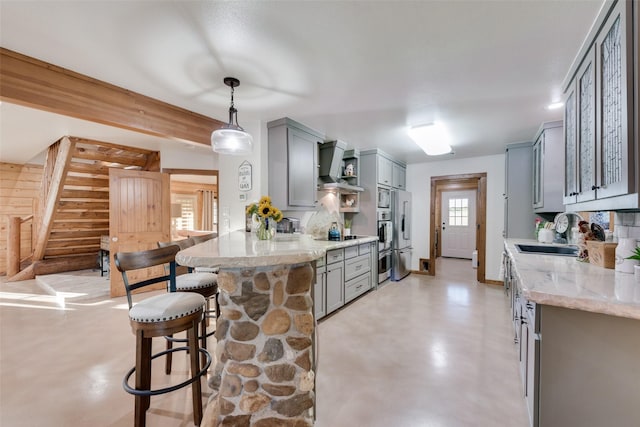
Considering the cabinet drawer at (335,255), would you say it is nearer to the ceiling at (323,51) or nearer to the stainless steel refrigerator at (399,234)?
the ceiling at (323,51)

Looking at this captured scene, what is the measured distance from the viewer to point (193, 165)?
16.4 feet

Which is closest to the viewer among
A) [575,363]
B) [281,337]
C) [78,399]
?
[575,363]

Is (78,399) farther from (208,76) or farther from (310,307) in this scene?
(208,76)

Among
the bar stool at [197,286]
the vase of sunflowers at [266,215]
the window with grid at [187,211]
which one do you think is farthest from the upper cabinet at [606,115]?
the window with grid at [187,211]

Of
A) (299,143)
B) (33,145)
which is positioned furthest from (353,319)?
(33,145)

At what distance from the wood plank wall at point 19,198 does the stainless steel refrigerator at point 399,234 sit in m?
7.01

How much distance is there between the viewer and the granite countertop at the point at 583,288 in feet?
3.49

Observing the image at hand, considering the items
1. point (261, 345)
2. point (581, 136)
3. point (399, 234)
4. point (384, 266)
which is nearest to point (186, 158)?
point (384, 266)

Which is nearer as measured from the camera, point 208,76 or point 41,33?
point 41,33

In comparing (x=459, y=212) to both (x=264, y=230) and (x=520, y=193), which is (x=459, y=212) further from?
(x=264, y=230)

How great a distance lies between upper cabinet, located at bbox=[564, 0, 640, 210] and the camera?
1.18 m

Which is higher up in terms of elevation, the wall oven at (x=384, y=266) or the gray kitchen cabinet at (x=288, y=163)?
the gray kitchen cabinet at (x=288, y=163)

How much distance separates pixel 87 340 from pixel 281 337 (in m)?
2.52

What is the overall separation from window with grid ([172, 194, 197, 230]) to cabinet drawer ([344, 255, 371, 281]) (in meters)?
7.63
